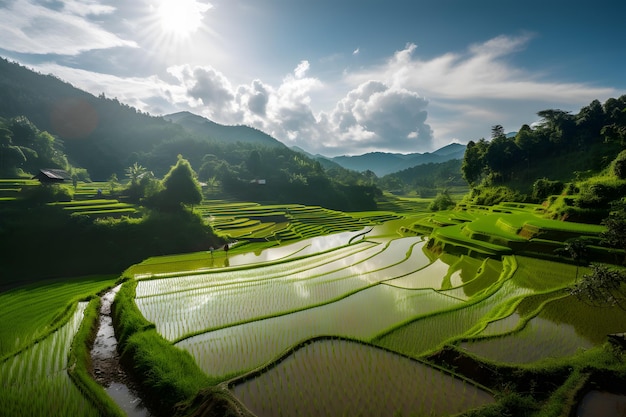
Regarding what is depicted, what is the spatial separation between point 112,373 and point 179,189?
69.2ft

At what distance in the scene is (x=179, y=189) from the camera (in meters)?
27.5

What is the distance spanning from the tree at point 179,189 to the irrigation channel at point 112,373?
655 inches

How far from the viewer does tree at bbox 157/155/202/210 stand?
27.2 metres

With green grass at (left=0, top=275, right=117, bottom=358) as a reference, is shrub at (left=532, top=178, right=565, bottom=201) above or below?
above

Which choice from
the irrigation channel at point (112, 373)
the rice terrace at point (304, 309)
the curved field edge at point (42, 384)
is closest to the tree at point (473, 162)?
the rice terrace at point (304, 309)

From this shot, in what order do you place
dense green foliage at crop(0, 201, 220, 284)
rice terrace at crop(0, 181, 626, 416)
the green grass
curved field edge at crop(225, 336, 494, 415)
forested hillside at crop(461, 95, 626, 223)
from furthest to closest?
forested hillside at crop(461, 95, 626, 223), dense green foliage at crop(0, 201, 220, 284), the green grass, rice terrace at crop(0, 181, 626, 416), curved field edge at crop(225, 336, 494, 415)

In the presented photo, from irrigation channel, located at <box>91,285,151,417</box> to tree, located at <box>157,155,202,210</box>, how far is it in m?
16.6

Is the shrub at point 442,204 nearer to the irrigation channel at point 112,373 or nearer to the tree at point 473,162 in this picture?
the tree at point 473,162

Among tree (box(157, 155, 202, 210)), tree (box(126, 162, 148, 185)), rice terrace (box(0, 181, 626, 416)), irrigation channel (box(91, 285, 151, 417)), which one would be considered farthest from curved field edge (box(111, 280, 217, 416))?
tree (box(126, 162, 148, 185))

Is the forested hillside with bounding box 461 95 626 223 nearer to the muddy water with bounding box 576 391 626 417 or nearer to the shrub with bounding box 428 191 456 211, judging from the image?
the shrub with bounding box 428 191 456 211

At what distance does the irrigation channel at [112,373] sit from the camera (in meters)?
7.16

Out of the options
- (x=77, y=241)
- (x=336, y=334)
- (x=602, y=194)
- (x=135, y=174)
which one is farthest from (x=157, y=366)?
(x=135, y=174)

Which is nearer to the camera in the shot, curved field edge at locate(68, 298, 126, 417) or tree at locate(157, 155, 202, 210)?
curved field edge at locate(68, 298, 126, 417)

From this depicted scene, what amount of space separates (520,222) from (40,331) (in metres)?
26.9
